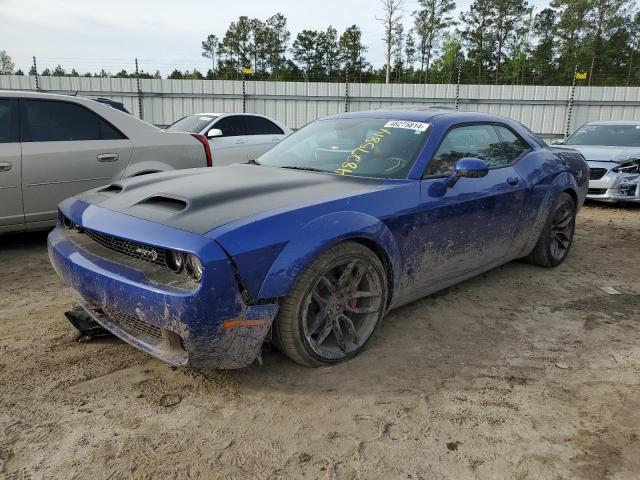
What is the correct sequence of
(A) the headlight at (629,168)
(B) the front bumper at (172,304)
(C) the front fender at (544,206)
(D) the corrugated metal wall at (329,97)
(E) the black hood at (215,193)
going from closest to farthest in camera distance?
(B) the front bumper at (172,304) → (E) the black hood at (215,193) → (C) the front fender at (544,206) → (A) the headlight at (629,168) → (D) the corrugated metal wall at (329,97)

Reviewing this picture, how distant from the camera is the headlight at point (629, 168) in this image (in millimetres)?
7941

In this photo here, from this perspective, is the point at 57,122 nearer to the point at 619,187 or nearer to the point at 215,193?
the point at 215,193

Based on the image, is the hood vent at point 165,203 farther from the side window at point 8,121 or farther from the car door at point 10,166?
the side window at point 8,121

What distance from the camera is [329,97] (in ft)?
54.9

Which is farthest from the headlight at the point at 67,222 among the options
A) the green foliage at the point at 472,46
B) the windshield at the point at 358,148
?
the green foliage at the point at 472,46

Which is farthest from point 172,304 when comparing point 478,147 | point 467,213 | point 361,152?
point 478,147

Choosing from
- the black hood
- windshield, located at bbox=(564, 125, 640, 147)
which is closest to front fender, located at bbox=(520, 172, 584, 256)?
the black hood

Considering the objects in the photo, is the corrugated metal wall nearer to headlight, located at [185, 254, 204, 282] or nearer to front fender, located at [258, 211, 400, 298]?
front fender, located at [258, 211, 400, 298]

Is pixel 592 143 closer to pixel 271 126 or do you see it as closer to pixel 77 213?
pixel 271 126

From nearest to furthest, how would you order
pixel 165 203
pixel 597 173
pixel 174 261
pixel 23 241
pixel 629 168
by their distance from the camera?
1. pixel 174 261
2. pixel 165 203
3. pixel 23 241
4. pixel 629 168
5. pixel 597 173

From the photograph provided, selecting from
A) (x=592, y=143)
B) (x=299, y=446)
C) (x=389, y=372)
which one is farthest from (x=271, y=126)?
(x=299, y=446)

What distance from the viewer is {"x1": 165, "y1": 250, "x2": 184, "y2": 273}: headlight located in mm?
2398

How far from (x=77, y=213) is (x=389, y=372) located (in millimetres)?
2073

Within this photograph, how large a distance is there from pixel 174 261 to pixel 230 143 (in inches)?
255
